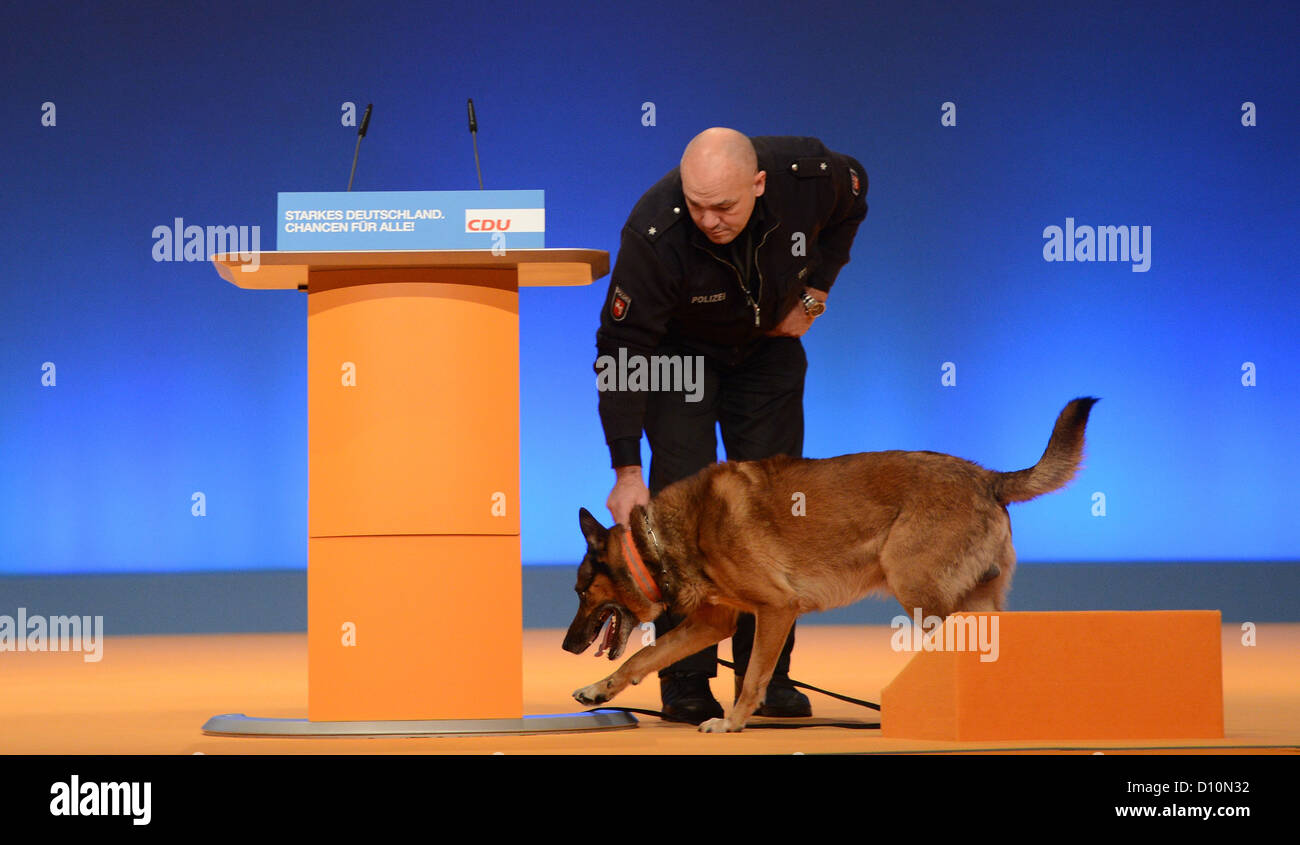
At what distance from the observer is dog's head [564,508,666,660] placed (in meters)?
3.71

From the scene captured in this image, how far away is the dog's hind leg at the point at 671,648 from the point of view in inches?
148

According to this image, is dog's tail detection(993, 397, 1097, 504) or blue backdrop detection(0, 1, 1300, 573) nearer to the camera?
dog's tail detection(993, 397, 1097, 504)

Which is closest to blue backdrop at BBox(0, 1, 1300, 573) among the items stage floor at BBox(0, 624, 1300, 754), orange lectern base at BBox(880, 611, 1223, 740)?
stage floor at BBox(0, 624, 1300, 754)

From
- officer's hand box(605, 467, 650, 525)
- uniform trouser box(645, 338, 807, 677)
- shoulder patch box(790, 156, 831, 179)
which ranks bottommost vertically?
officer's hand box(605, 467, 650, 525)

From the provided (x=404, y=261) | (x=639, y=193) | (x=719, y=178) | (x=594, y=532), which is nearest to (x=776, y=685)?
(x=594, y=532)

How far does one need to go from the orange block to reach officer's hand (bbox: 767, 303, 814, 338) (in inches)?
49.7

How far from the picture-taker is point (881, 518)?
143 inches

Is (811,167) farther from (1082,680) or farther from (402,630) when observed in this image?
(402,630)

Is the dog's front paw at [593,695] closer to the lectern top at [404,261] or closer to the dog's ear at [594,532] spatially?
the dog's ear at [594,532]

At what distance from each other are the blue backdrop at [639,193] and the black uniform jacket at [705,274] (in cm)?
380

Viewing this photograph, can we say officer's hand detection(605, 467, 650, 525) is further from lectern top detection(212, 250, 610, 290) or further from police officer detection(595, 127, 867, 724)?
lectern top detection(212, 250, 610, 290)
